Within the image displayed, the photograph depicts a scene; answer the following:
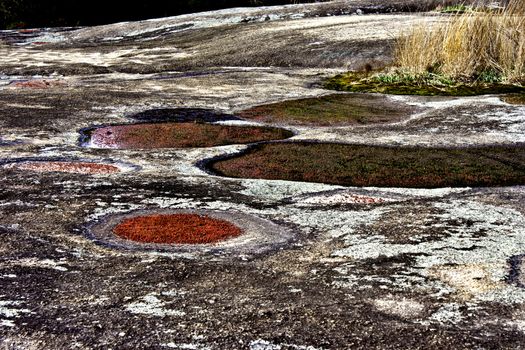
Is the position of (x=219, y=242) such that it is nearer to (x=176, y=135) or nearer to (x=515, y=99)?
(x=176, y=135)

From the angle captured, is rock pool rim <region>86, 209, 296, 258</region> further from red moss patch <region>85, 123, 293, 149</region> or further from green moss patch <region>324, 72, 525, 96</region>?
green moss patch <region>324, 72, 525, 96</region>

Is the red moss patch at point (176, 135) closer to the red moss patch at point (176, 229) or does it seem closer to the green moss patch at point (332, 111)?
the green moss patch at point (332, 111)

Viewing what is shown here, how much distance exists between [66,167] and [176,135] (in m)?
1.74

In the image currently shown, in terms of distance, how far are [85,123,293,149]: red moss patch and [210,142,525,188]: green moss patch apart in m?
0.56

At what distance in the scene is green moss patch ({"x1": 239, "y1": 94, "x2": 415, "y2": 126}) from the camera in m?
8.81

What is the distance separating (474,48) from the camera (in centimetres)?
1062

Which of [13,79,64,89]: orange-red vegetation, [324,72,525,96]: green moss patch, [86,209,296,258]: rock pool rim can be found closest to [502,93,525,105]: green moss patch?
[324,72,525,96]: green moss patch

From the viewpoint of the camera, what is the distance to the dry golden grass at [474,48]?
10.4 m

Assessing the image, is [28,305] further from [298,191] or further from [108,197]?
[298,191]

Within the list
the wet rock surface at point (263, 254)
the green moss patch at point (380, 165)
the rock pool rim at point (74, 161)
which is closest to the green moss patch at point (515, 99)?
the wet rock surface at point (263, 254)

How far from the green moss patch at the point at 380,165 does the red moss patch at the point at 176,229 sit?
133 cm

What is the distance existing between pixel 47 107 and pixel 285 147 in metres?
3.48

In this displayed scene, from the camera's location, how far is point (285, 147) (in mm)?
7262

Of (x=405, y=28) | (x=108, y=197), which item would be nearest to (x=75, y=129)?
(x=108, y=197)
